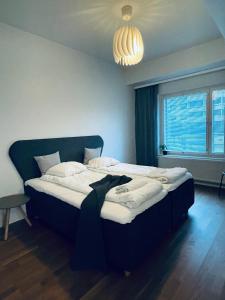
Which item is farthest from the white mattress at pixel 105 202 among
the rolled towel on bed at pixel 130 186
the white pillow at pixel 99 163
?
the white pillow at pixel 99 163

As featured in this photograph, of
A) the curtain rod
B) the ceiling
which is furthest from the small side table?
the curtain rod

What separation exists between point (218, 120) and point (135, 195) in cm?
295

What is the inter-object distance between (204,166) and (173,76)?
1975 millimetres

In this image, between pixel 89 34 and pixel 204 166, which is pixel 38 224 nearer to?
pixel 89 34

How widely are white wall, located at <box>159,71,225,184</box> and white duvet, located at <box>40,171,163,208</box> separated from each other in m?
2.25

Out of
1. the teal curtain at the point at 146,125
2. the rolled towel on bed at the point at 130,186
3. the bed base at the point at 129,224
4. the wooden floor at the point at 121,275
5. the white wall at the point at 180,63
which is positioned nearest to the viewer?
the wooden floor at the point at 121,275

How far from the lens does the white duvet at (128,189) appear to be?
69.9 inches

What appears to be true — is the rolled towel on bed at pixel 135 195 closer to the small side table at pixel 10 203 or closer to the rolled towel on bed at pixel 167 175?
the rolled towel on bed at pixel 167 175

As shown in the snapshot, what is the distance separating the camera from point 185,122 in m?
4.25

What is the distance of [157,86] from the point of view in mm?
4441

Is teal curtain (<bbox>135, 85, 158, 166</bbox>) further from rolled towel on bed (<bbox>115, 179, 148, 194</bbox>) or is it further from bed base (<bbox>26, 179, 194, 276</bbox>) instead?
rolled towel on bed (<bbox>115, 179, 148, 194</bbox>)

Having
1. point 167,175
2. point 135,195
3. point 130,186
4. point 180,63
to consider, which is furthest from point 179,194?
point 180,63

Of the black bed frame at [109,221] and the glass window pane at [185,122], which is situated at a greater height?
the glass window pane at [185,122]

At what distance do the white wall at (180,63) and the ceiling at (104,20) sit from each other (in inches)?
6.5
